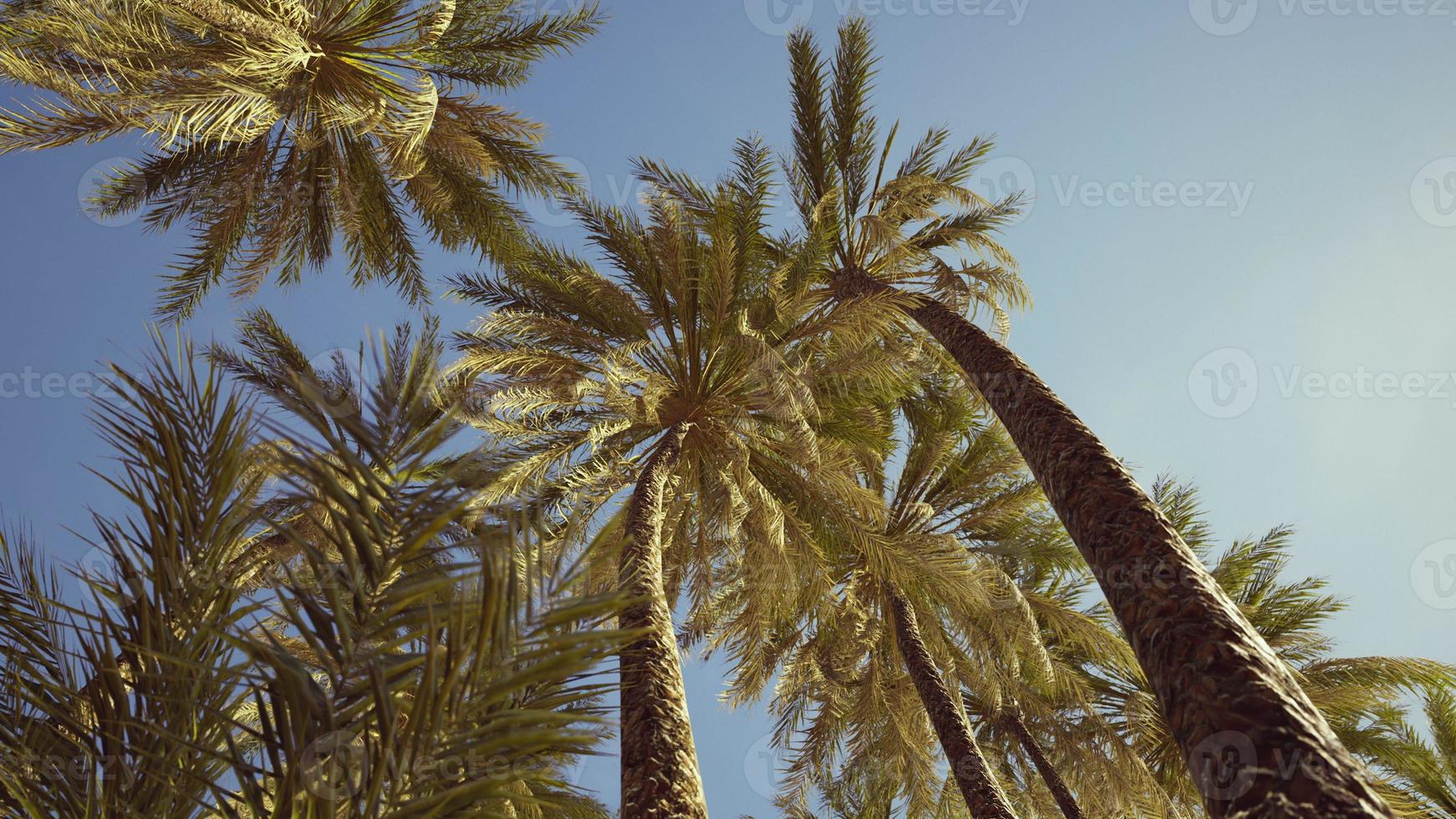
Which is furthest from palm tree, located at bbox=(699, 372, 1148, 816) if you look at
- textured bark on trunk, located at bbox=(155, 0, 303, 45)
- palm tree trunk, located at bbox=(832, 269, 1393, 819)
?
textured bark on trunk, located at bbox=(155, 0, 303, 45)

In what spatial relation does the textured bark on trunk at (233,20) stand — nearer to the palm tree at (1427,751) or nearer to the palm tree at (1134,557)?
the palm tree at (1134,557)

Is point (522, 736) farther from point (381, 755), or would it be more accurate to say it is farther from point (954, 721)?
point (954, 721)

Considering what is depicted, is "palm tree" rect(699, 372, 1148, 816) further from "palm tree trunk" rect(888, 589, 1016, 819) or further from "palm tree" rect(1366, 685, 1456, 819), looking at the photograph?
"palm tree" rect(1366, 685, 1456, 819)

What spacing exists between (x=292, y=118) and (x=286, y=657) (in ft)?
29.4

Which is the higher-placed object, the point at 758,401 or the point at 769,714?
the point at 758,401

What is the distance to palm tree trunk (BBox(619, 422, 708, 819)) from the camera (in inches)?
144

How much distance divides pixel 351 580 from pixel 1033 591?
9.36 m

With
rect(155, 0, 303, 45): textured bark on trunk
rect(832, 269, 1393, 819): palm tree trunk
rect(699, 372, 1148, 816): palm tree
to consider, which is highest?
rect(155, 0, 303, 45): textured bark on trunk

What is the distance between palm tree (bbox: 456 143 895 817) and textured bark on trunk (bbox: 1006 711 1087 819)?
4.49 m

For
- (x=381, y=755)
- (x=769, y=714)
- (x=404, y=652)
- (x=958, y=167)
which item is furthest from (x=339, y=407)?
(x=769, y=714)

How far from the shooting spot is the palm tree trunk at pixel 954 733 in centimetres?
736

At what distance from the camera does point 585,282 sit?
8055 millimetres

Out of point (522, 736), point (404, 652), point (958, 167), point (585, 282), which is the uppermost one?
point (958, 167)

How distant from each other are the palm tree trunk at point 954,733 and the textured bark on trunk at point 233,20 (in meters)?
8.27
